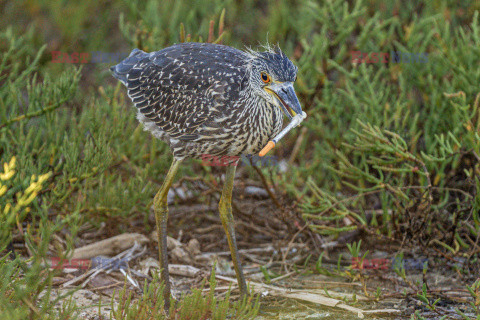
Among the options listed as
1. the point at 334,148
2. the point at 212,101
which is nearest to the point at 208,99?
the point at 212,101

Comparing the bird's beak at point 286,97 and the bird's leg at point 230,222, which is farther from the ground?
the bird's beak at point 286,97

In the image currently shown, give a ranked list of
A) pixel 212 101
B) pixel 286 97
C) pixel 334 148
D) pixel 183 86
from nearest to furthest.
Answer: pixel 286 97 < pixel 212 101 < pixel 183 86 < pixel 334 148

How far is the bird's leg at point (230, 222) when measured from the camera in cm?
398

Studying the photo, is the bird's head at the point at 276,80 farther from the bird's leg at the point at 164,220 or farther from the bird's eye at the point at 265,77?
the bird's leg at the point at 164,220

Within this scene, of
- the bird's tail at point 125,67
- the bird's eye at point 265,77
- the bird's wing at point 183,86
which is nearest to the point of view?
the bird's eye at point 265,77

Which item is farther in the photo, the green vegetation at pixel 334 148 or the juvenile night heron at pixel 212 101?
the green vegetation at pixel 334 148

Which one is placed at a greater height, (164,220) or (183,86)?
(183,86)

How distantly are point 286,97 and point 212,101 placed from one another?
502 mm

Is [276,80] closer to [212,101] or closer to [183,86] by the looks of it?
[212,101]

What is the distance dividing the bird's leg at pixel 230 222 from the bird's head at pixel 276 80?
67 cm

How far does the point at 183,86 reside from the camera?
3.90m

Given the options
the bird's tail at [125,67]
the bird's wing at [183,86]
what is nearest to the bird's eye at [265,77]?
the bird's wing at [183,86]

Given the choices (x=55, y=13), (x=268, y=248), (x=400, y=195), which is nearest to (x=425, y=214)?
(x=400, y=195)

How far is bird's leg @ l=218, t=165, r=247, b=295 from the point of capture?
13.1ft
